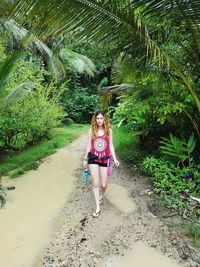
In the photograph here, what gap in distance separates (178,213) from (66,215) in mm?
1747

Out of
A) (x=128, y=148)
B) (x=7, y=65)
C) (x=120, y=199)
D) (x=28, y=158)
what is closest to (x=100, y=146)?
(x=120, y=199)

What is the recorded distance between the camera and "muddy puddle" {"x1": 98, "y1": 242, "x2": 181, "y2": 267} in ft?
13.0

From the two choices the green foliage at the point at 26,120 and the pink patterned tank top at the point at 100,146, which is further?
the green foliage at the point at 26,120

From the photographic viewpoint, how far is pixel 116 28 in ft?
14.8

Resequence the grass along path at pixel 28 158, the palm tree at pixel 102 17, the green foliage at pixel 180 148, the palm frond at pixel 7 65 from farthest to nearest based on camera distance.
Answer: the grass along path at pixel 28 158
the green foliage at pixel 180 148
the palm frond at pixel 7 65
the palm tree at pixel 102 17

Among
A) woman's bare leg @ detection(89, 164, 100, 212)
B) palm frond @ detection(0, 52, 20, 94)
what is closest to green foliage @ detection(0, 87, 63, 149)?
palm frond @ detection(0, 52, 20, 94)

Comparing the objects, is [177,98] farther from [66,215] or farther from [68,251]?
[68,251]

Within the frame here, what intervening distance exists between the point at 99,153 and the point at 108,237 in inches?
49.7

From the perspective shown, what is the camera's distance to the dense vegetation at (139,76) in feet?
13.8

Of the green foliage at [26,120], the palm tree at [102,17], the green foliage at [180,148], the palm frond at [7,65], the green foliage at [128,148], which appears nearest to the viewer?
the palm tree at [102,17]

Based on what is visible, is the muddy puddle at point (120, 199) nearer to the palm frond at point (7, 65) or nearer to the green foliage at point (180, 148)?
the green foliage at point (180, 148)

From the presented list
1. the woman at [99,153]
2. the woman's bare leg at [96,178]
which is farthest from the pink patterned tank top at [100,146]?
the woman's bare leg at [96,178]

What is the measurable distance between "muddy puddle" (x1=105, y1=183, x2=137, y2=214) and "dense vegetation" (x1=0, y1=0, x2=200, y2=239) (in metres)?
0.58

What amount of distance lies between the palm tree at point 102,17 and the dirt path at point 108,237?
2382 mm
